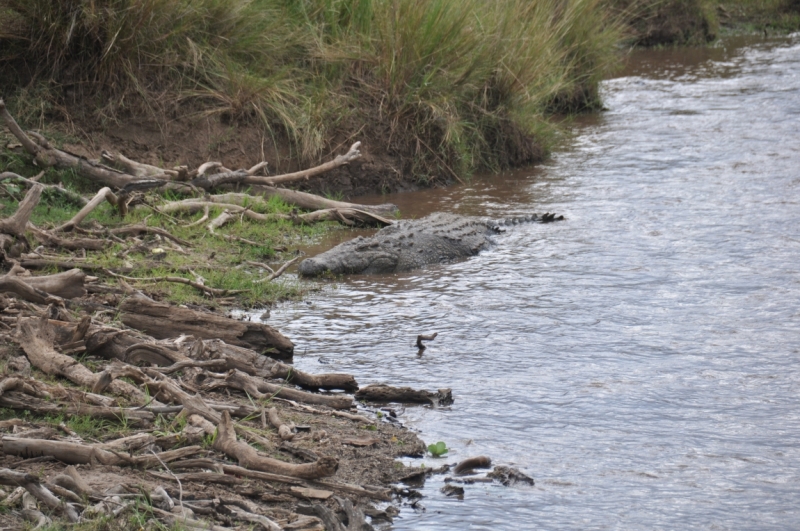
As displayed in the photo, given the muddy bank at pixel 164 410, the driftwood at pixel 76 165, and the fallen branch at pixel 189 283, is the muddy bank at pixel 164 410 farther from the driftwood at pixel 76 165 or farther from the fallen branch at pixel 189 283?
the driftwood at pixel 76 165

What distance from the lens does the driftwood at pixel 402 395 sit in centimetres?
398

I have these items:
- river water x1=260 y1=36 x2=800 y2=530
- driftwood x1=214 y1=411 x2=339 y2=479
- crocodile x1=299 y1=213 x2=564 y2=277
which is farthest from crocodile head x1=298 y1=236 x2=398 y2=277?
driftwood x1=214 y1=411 x2=339 y2=479

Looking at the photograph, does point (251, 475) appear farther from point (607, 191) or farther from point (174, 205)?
point (607, 191)

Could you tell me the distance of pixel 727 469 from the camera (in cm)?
337

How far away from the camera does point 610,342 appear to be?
4.66 m

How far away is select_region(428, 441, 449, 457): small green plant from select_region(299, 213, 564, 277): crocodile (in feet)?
8.41

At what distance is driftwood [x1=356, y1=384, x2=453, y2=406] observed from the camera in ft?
13.1

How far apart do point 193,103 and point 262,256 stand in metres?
2.33

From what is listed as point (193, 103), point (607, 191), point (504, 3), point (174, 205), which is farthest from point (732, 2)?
point (174, 205)

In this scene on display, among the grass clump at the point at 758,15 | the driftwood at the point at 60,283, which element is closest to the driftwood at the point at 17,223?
the driftwood at the point at 60,283

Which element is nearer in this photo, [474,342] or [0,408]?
[0,408]

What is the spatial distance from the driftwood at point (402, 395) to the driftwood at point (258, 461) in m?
Answer: 0.90

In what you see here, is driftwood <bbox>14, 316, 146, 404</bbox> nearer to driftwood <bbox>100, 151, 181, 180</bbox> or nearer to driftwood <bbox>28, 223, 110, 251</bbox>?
driftwood <bbox>28, 223, 110, 251</bbox>

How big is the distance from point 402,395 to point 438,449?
0.54m
